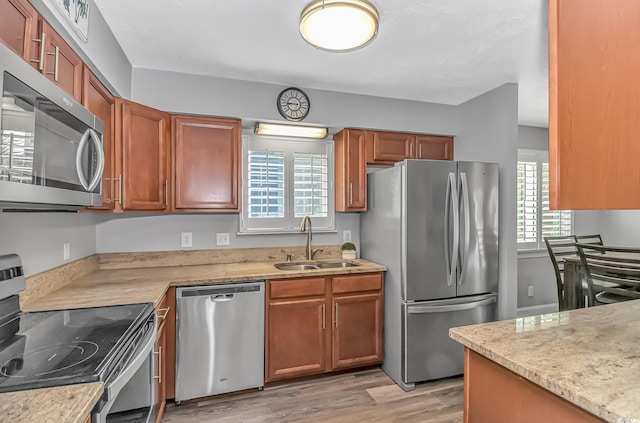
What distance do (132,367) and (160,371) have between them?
3.07 ft

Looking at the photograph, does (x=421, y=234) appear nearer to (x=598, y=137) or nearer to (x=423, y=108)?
(x=423, y=108)

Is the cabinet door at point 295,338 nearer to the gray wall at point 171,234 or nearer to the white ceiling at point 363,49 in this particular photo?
the gray wall at point 171,234

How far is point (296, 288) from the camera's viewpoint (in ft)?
8.38

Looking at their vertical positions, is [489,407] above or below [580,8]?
below

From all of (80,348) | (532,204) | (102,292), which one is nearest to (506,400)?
(80,348)

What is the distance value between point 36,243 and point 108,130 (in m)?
0.79

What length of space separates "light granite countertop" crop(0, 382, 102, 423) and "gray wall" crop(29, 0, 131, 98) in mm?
1330

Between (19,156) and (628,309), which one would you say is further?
(628,309)

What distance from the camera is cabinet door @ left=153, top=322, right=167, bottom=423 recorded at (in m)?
1.83

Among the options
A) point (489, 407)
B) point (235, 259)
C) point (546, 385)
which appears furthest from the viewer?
point (235, 259)

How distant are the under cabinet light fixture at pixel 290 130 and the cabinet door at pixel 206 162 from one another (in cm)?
23

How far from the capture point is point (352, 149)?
122 inches

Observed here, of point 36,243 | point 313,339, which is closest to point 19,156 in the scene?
point 36,243

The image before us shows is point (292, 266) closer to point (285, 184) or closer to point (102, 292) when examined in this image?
point (285, 184)
